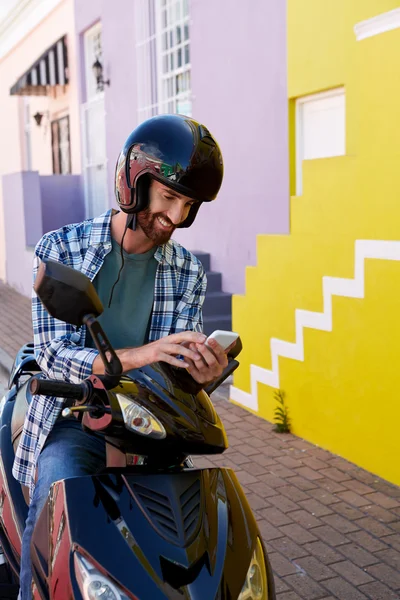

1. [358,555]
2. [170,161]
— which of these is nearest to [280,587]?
[358,555]

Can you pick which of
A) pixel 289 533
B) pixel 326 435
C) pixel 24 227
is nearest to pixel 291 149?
pixel 326 435

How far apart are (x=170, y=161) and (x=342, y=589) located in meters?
2.36

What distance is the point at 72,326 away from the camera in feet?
7.83

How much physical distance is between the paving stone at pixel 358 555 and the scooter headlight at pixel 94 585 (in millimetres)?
2349

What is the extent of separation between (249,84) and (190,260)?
217 inches

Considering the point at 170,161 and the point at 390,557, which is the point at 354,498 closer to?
the point at 390,557

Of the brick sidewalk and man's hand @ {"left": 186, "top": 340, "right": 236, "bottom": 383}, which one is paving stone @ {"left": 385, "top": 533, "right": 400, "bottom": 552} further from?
man's hand @ {"left": 186, "top": 340, "right": 236, "bottom": 383}

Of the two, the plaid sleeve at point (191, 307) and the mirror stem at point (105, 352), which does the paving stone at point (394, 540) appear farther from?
the mirror stem at point (105, 352)

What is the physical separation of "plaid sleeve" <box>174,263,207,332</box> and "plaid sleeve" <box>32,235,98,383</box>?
0.39 m

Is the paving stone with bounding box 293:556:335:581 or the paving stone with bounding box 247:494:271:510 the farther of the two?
the paving stone with bounding box 247:494:271:510

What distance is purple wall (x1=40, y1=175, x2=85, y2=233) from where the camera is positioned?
1428cm

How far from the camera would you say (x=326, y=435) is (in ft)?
17.4

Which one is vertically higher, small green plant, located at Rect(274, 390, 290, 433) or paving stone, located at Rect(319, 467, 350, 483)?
small green plant, located at Rect(274, 390, 290, 433)

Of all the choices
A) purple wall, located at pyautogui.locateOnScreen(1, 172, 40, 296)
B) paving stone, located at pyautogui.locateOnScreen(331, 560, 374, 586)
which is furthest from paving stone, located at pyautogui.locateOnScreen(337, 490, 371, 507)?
purple wall, located at pyautogui.locateOnScreen(1, 172, 40, 296)
